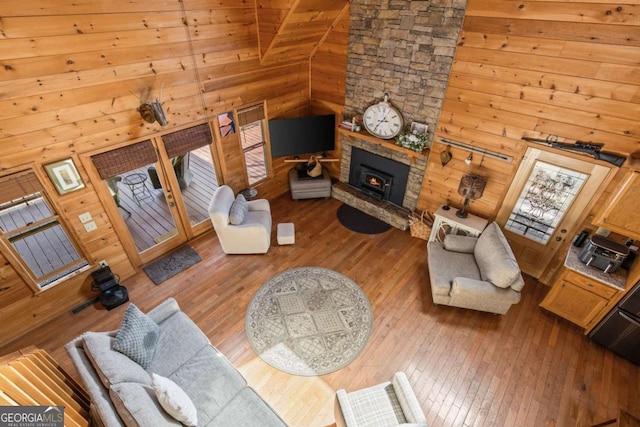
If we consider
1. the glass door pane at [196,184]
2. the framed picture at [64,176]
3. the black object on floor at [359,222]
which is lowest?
the black object on floor at [359,222]

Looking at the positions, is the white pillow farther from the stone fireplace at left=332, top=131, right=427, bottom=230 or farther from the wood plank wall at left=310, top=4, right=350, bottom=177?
the wood plank wall at left=310, top=4, right=350, bottom=177

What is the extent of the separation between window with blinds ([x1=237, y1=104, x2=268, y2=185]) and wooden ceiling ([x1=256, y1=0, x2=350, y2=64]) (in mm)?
824

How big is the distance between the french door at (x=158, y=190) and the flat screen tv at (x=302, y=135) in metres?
1.18

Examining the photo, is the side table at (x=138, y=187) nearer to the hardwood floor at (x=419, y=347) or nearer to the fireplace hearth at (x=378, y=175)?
the hardwood floor at (x=419, y=347)

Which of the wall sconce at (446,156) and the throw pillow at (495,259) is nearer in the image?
the throw pillow at (495,259)

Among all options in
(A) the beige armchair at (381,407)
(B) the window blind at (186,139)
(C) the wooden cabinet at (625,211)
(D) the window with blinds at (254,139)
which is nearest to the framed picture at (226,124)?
(D) the window with blinds at (254,139)

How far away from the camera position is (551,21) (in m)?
3.26

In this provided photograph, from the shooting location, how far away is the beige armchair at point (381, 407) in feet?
8.45

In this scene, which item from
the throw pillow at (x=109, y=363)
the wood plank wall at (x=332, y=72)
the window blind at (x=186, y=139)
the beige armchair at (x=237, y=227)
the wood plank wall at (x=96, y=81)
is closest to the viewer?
the throw pillow at (x=109, y=363)

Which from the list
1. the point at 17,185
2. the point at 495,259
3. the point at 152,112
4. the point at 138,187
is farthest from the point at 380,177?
the point at 138,187

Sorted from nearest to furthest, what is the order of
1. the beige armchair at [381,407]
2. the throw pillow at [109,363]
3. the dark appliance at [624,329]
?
the throw pillow at [109,363] < the beige armchair at [381,407] < the dark appliance at [624,329]

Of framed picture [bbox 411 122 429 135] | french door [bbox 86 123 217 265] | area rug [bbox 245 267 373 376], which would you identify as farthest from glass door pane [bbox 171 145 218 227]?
framed picture [bbox 411 122 429 135]

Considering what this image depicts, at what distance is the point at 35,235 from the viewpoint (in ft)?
16.7

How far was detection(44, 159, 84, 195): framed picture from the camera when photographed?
11.2 ft
